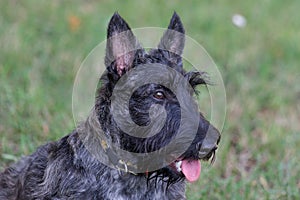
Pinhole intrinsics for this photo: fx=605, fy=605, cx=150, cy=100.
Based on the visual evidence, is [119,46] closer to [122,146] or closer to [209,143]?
[122,146]

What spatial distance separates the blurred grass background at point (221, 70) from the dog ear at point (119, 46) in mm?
1773

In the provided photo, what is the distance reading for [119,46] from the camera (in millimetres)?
4156

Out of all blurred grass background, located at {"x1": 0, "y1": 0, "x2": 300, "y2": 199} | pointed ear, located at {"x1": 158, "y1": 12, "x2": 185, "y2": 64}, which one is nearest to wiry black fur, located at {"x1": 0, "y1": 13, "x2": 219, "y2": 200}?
pointed ear, located at {"x1": 158, "y1": 12, "x2": 185, "y2": 64}

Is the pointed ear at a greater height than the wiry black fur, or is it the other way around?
the pointed ear

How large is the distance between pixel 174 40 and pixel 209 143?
0.92 metres

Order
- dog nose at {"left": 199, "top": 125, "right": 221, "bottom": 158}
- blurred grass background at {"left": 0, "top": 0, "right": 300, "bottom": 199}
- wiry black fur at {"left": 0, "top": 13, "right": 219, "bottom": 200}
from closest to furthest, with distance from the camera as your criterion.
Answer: dog nose at {"left": 199, "top": 125, "right": 221, "bottom": 158} → wiry black fur at {"left": 0, "top": 13, "right": 219, "bottom": 200} → blurred grass background at {"left": 0, "top": 0, "right": 300, "bottom": 199}

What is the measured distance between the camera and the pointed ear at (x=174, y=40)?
450 cm

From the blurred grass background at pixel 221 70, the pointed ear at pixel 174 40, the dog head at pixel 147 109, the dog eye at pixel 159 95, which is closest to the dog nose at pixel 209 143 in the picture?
the dog head at pixel 147 109

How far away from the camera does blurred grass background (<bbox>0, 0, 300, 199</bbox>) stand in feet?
19.6

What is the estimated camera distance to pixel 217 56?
828 cm

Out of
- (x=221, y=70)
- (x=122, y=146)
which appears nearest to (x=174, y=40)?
(x=122, y=146)

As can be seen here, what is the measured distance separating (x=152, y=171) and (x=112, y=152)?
31 cm

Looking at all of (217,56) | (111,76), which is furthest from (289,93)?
(111,76)

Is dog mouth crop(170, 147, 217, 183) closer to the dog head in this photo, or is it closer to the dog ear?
the dog head
